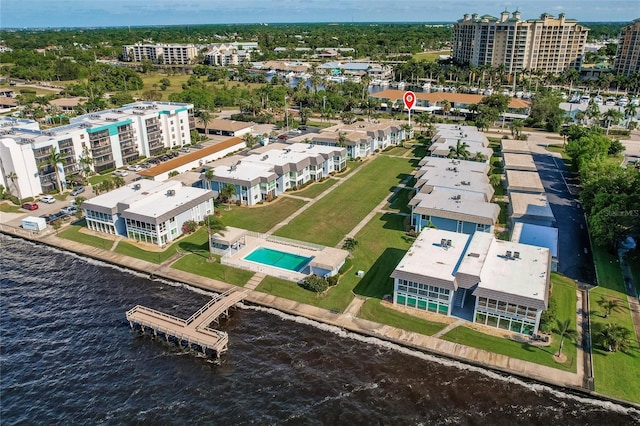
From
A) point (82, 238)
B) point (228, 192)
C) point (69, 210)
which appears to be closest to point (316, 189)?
point (228, 192)

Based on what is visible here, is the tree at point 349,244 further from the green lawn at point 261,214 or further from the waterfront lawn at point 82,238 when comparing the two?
the waterfront lawn at point 82,238

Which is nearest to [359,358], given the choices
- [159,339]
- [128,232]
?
[159,339]

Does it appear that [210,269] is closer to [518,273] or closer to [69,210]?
[69,210]

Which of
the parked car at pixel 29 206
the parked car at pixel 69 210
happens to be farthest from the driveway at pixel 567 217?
the parked car at pixel 29 206

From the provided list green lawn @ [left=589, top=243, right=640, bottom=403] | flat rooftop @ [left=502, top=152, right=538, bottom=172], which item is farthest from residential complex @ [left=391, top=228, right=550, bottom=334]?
flat rooftop @ [left=502, top=152, right=538, bottom=172]

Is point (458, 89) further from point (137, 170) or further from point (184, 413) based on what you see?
point (184, 413)

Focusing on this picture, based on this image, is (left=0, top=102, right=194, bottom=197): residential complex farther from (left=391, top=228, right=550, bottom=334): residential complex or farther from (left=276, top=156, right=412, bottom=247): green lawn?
(left=391, top=228, right=550, bottom=334): residential complex
